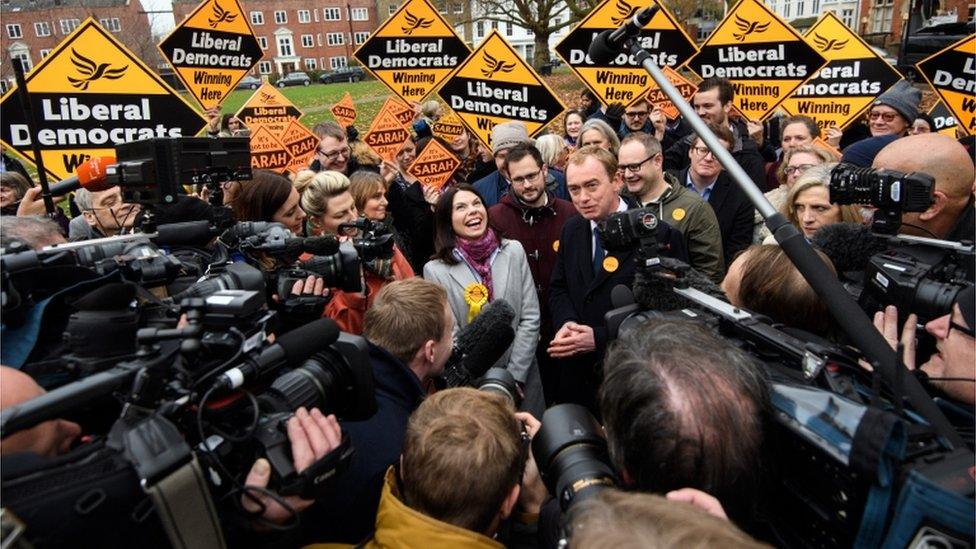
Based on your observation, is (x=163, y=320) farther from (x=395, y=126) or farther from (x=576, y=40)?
(x=576, y=40)

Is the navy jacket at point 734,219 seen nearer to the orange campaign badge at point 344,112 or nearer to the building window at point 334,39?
the orange campaign badge at point 344,112

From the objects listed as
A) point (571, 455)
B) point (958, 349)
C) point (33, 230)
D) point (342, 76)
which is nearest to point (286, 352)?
point (571, 455)

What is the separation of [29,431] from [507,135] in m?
4.97

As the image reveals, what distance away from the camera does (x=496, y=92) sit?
639cm

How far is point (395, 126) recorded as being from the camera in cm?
670

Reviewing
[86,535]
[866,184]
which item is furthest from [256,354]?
[866,184]

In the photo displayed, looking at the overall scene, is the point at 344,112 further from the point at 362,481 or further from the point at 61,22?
the point at 61,22

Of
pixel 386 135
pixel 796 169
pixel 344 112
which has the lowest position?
pixel 796 169

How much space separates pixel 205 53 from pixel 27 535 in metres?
6.18

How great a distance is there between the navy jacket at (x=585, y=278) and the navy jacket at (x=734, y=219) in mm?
1148

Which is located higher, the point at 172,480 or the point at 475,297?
the point at 172,480

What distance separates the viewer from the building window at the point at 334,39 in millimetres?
74875

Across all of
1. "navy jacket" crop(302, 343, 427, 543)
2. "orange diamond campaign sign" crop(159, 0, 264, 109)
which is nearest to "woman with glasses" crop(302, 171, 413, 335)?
"navy jacket" crop(302, 343, 427, 543)

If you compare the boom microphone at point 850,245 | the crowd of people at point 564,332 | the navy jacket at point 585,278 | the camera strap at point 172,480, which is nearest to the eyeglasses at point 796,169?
the crowd of people at point 564,332
